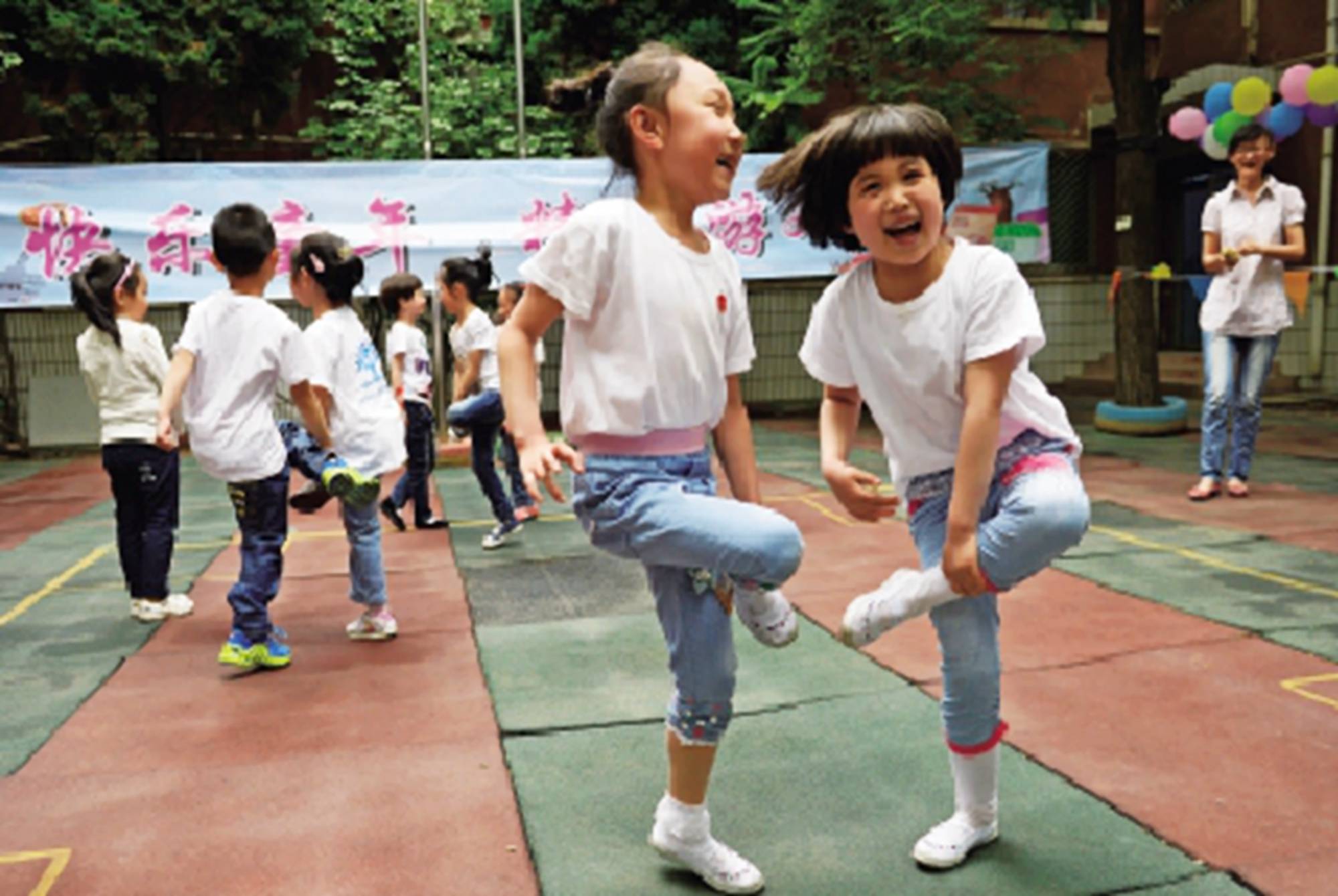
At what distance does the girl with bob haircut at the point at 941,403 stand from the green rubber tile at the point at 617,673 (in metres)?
1.05

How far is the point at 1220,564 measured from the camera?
15.6 ft

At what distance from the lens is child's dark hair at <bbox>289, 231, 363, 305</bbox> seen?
445 cm

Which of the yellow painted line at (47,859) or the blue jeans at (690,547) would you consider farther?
the yellow painted line at (47,859)

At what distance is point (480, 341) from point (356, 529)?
→ 222 centimetres

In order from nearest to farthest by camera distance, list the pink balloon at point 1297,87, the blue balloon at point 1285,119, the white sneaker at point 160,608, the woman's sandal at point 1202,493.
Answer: the white sneaker at point 160,608 → the woman's sandal at point 1202,493 → the pink balloon at point 1297,87 → the blue balloon at point 1285,119

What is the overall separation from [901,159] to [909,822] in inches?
56.4

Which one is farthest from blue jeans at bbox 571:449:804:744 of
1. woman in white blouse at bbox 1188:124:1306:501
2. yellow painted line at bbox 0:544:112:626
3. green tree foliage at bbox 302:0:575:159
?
green tree foliage at bbox 302:0:575:159

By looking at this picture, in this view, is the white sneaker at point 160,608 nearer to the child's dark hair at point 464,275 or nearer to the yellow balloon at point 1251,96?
the child's dark hair at point 464,275

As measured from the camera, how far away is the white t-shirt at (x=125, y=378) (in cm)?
469

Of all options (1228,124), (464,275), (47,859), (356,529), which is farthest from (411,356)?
(1228,124)

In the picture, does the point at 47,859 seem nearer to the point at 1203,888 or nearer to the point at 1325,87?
the point at 1203,888

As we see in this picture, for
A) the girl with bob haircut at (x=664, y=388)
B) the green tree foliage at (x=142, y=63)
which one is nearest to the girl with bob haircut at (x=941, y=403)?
the girl with bob haircut at (x=664, y=388)

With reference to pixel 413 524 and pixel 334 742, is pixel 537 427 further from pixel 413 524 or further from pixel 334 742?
pixel 413 524

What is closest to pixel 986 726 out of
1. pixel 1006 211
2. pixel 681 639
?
pixel 681 639
